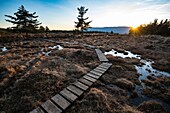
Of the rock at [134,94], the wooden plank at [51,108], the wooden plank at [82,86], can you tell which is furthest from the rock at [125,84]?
the wooden plank at [51,108]

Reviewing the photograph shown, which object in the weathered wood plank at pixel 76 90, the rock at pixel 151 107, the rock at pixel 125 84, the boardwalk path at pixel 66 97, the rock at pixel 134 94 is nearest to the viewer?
the boardwalk path at pixel 66 97

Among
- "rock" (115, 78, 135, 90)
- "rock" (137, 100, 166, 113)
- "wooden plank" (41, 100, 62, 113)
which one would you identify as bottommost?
"rock" (137, 100, 166, 113)

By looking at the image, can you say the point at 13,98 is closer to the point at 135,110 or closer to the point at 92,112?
the point at 92,112

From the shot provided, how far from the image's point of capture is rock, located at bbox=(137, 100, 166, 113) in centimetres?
452

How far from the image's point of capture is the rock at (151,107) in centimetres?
452

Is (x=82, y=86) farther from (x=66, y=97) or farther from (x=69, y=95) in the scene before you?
(x=66, y=97)

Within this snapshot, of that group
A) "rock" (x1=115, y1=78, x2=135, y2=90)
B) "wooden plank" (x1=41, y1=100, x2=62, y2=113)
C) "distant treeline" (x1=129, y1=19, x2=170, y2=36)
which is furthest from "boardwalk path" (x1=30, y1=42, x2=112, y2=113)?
"distant treeline" (x1=129, y1=19, x2=170, y2=36)

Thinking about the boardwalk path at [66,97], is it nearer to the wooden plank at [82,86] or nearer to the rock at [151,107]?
the wooden plank at [82,86]

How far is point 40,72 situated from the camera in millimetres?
7070

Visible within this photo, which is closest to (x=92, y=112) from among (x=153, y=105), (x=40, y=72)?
(x=153, y=105)

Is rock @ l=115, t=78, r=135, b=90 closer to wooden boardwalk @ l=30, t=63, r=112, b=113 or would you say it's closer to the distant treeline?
wooden boardwalk @ l=30, t=63, r=112, b=113

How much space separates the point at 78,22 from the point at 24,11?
16.6 metres

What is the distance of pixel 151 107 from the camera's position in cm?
467

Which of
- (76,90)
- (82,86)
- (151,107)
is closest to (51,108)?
(76,90)
